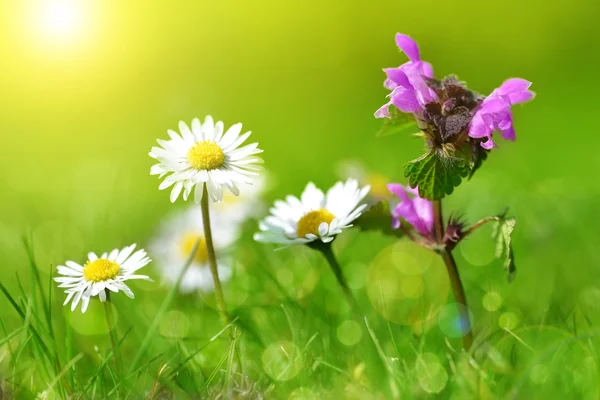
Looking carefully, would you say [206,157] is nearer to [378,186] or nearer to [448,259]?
[448,259]

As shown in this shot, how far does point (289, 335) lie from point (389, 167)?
2.42 m

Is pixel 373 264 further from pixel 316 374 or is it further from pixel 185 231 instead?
pixel 316 374

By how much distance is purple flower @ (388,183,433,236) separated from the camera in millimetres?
1595

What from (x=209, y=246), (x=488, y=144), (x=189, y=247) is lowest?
(x=189, y=247)

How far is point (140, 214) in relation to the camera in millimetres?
3555

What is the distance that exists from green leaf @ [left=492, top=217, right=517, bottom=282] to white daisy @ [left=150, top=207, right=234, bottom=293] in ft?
3.36

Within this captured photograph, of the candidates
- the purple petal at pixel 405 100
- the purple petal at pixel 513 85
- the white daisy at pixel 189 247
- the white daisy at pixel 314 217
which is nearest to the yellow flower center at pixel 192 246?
the white daisy at pixel 189 247

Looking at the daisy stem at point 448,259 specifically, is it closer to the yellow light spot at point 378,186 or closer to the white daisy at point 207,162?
the white daisy at point 207,162

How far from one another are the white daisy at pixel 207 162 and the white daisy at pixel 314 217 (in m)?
0.19

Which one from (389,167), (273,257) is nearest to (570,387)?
(273,257)

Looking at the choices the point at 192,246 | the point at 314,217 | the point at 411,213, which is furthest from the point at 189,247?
the point at 411,213

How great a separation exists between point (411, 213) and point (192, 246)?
3.81ft

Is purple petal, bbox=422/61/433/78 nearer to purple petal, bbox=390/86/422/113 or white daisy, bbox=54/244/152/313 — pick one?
purple petal, bbox=390/86/422/113

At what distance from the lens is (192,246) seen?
2559mm
